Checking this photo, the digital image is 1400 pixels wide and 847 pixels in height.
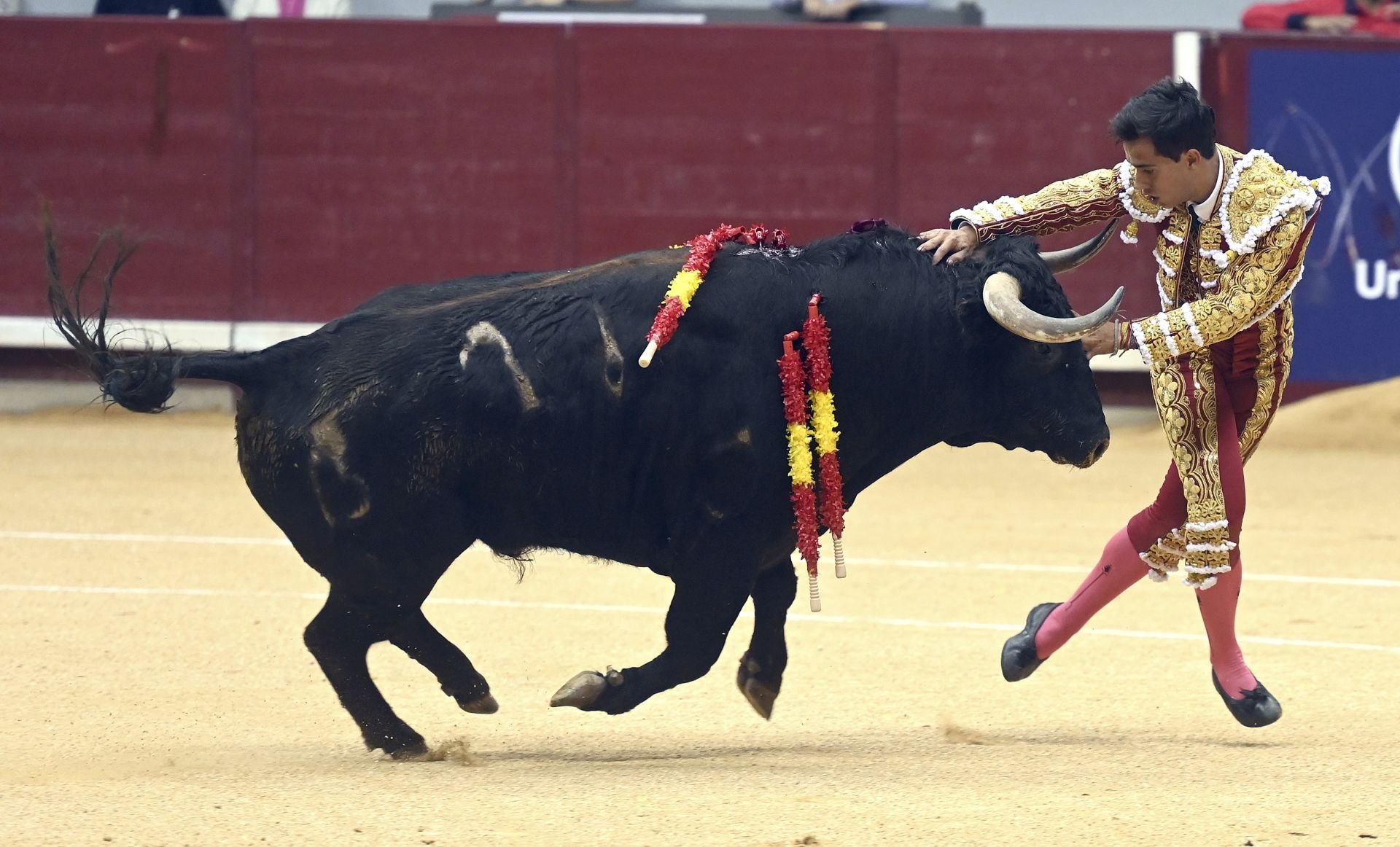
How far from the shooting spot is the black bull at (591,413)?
156 inches

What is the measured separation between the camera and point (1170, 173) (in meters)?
3.98

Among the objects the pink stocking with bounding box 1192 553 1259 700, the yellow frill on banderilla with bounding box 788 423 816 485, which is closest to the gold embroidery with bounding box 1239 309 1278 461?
the pink stocking with bounding box 1192 553 1259 700

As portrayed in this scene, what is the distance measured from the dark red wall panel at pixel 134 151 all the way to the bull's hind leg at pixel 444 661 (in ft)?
20.8

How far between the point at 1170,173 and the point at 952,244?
0.44m

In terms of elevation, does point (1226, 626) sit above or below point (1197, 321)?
below

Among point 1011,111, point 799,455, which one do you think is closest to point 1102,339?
point 799,455

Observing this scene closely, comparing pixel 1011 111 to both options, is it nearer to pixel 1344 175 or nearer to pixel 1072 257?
pixel 1344 175

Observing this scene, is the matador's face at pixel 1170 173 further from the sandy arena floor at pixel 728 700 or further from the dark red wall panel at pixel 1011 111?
the dark red wall panel at pixel 1011 111

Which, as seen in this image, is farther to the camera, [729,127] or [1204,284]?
[729,127]

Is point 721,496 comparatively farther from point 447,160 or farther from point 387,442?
point 447,160

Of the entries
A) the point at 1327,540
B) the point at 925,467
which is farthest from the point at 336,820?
the point at 925,467

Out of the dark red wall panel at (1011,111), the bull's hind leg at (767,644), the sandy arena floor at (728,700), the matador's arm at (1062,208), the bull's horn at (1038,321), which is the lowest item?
the sandy arena floor at (728,700)

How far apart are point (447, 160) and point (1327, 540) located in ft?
15.4

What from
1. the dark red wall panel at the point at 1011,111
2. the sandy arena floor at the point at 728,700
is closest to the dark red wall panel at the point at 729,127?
the dark red wall panel at the point at 1011,111
